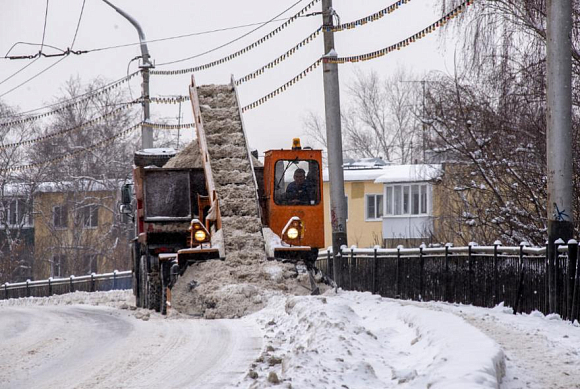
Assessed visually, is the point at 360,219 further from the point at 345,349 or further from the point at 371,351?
the point at 345,349

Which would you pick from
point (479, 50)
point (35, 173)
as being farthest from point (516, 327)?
point (35, 173)

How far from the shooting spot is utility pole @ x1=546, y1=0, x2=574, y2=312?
13.8 meters

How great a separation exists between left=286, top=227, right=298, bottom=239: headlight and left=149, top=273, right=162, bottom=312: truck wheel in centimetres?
304

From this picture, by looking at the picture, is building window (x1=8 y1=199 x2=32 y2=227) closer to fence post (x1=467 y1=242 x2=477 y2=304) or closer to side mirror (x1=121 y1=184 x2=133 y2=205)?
side mirror (x1=121 y1=184 x2=133 y2=205)

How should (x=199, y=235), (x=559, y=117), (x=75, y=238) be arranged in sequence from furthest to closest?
1. (x=75, y=238)
2. (x=199, y=235)
3. (x=559, y=117)

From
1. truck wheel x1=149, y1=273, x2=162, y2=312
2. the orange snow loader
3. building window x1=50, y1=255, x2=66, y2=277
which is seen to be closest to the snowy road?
the orange snow loader

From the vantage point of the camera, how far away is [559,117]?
1387cm

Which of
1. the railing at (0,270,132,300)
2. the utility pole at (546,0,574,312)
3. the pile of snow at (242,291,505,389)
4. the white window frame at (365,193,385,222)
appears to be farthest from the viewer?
the white window frame at (365,193,385,222)

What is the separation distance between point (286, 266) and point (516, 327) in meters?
4.30

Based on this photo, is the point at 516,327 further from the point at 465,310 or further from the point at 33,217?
the point at 33,217

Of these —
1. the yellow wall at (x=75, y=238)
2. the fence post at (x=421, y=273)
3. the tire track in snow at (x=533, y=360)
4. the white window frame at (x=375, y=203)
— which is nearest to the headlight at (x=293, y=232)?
the fence post at (x=421, y=273)

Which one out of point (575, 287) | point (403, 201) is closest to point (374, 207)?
point (403, 201)

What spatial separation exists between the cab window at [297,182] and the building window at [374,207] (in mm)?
33949

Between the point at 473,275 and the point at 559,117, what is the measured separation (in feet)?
11.5
